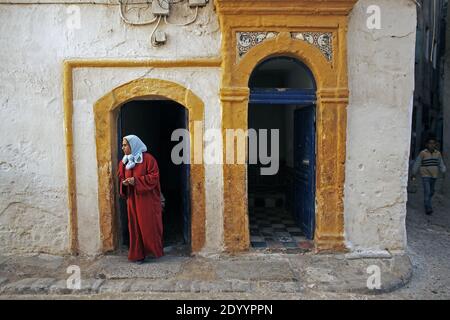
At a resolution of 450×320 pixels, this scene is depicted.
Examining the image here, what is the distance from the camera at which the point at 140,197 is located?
4160mm

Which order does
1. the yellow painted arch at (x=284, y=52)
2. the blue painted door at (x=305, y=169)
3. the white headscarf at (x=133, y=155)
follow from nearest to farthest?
the white headscarf at (x=133, y=155), the yellow painted arch at (x=284, y=52), the blue painted door at (x=305, y=169)

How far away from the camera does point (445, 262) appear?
14.3 ft

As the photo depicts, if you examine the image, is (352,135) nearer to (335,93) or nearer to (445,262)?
(335,93)

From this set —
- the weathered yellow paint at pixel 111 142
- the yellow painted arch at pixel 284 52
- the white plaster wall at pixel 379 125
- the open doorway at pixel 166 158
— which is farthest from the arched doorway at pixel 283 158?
the open doorway at pixel 166 158

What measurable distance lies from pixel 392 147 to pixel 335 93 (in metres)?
1.08

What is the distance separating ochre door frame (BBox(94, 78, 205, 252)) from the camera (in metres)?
4.31

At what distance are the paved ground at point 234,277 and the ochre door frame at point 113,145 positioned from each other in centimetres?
40

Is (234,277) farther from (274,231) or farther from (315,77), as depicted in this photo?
(315,77)

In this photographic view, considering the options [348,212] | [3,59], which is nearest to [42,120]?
[3,59]

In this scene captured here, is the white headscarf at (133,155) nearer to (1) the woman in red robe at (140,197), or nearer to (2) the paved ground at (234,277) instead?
(1) the woman in red robe at (140,197)

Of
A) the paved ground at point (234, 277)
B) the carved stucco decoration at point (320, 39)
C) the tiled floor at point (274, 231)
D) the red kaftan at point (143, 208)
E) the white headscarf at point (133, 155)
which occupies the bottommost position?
the paved ground at point (234, 277)

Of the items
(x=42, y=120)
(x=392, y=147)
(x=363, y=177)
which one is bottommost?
(x=363, y=177)

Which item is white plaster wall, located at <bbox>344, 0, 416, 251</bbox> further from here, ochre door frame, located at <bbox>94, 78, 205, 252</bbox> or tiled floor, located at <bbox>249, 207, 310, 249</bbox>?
ochre door frame, located at <bbox>94, 78, 205, 252</bbox>

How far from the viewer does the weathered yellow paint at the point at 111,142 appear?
169 inches
